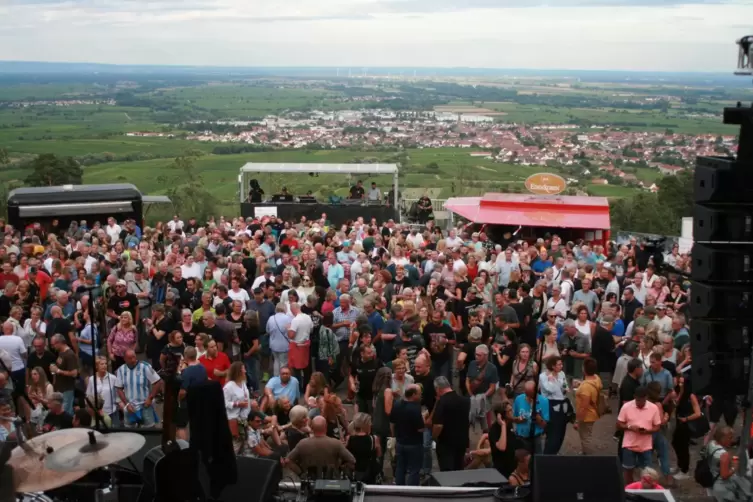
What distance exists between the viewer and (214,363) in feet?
31.6

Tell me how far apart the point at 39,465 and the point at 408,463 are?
3.78 m

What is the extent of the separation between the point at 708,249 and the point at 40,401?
6229mm

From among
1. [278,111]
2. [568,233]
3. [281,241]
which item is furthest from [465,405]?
[278,111]

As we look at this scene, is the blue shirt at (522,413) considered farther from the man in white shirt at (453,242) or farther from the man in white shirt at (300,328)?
the man in white shirt at (453,242)

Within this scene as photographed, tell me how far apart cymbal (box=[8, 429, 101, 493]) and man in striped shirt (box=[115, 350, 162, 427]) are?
359cm

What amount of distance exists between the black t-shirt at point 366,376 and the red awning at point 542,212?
443 inches

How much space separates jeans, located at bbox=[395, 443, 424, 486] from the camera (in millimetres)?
8328

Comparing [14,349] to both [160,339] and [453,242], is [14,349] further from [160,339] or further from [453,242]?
[453,242]

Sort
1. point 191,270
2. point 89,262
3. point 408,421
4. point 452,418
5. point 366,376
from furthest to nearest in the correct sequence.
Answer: point 89,262
point 191,270
point 366,376
point 452,418
point 408,421

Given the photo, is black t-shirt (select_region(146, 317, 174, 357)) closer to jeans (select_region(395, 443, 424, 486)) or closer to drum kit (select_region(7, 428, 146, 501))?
jeans (select_region(395, 443, 424, 486))

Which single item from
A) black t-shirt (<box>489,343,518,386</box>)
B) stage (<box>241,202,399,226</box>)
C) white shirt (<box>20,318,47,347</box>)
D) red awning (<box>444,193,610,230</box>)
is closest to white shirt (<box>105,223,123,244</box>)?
stage (<box>241,202,399,226</box>)

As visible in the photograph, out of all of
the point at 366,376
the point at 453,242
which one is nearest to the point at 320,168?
the point at 453,242

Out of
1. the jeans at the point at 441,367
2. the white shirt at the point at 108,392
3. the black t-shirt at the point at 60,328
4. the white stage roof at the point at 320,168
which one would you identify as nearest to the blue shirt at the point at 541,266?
the jeans at the point at 441,367

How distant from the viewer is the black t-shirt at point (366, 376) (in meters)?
9.58
